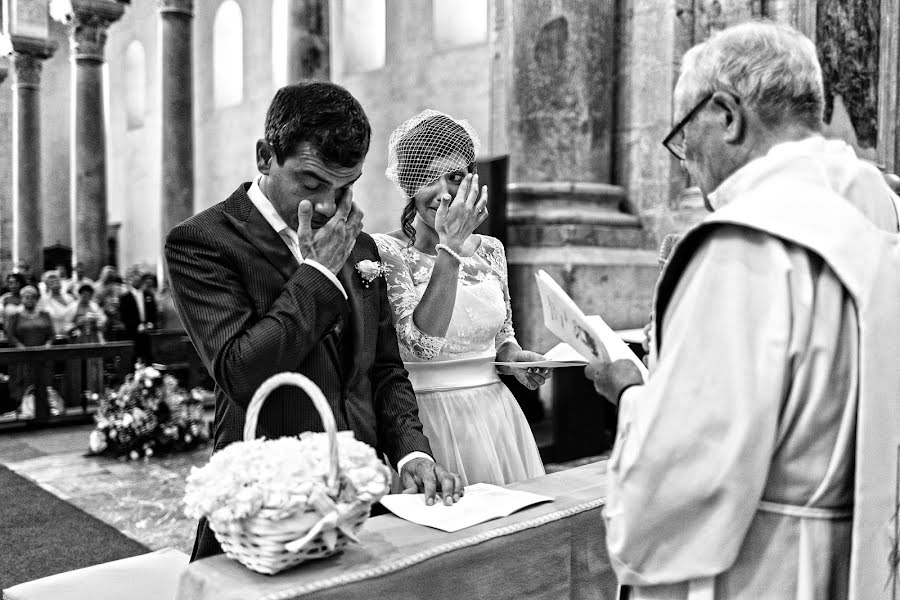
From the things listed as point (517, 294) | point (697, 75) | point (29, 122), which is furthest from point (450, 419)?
point (29, 122)

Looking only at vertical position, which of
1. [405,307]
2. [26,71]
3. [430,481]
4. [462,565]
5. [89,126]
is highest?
[26,71]

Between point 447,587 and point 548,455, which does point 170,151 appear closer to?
point 548,455

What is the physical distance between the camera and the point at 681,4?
7.05 meters

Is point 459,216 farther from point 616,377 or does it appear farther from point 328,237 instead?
point 616,377

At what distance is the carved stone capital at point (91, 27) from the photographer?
51.6ft

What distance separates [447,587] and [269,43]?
1673cm

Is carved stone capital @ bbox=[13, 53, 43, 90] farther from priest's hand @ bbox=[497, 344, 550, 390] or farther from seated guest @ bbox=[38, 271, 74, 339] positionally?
priest's hand @ bbox=[497, 344, 550, 390]

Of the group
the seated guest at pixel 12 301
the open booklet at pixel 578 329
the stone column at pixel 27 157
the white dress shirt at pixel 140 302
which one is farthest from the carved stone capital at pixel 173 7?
the open booklet at pixel 578 329

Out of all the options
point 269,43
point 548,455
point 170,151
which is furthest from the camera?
point 269,43

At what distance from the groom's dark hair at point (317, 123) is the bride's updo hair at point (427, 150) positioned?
0.80 m

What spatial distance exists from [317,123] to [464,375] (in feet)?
3.97

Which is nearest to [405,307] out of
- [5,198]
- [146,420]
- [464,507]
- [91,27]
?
[464,507]

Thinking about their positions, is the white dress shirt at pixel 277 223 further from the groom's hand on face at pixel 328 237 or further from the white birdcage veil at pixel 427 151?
the white birdcage veil at pixel 427 151

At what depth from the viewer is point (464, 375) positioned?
2.88 metres
